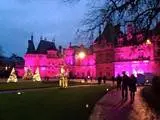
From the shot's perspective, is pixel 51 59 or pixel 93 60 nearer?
pixel 93 60

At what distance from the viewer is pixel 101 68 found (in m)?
132

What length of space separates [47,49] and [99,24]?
149 meters

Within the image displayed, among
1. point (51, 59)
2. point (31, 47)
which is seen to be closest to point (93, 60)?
point (51, 59)

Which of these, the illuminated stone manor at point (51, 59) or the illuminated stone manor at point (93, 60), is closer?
the illuminated stone manor at point (93, 60)

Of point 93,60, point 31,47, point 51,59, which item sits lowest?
point 93,60

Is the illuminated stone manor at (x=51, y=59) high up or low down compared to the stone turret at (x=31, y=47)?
down

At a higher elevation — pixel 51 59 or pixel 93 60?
pixel 51 59

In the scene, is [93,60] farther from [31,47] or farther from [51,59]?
[31,47]

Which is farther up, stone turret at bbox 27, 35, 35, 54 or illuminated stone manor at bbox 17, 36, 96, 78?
stone turret at bbox 27, 35, 35, 54

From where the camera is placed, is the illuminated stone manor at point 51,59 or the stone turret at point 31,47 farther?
the stone turret at point 31,47

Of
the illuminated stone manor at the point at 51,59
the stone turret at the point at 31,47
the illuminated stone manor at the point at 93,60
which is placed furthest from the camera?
the stone turret at the point at 31,47

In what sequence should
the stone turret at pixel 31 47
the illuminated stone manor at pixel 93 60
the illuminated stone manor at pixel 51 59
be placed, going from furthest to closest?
the stone turret at pixel 31 47
the illuminated stone manor at pixel 51 59
the illuminated stone manor at pixel 93 60

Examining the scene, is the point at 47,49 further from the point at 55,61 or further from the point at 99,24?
the point at 99,24

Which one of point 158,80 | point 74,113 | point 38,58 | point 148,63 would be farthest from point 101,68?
point 74,113
